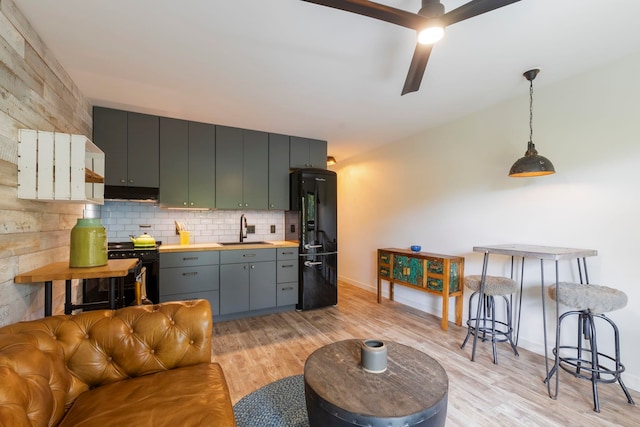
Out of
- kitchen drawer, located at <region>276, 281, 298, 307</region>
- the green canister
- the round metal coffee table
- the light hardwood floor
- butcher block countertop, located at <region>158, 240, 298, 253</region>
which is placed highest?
the green canister

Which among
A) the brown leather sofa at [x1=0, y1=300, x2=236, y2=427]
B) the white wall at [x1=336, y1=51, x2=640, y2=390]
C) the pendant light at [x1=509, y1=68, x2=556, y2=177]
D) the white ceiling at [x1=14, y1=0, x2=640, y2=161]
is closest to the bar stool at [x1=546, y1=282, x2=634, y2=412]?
the white wall at [x1=336, y1=51, x2=640, y2=390]

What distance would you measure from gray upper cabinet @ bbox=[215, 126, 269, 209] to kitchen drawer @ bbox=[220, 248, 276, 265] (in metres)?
0.61

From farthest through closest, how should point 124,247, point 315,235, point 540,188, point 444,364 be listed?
point 315,235 < point 124,247 < point 540,188 < point 444,364

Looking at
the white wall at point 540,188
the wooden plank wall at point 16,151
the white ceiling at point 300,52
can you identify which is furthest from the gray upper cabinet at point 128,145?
the white wall at point 540,188

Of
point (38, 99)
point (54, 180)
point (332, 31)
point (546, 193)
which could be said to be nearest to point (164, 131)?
point (38, 99)

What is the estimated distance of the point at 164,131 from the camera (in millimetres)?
3320

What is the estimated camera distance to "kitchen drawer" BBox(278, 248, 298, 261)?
373cm

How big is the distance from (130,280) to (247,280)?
47.9 inches

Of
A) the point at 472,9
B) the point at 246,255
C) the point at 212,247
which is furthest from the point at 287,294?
the point at 472,9

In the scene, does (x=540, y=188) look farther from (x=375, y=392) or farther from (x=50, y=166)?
(x=50, y=166)

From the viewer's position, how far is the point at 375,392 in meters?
1.23

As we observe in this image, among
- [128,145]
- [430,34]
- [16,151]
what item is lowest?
[16,151]

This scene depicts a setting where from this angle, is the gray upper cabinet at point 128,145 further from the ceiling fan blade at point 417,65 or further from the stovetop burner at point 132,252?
the ceiling fan blade at point 417,65

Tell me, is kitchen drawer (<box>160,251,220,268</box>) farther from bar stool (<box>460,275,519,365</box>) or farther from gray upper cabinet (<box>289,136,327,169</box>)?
bar stool (<box>460,275,519,365</box>)
